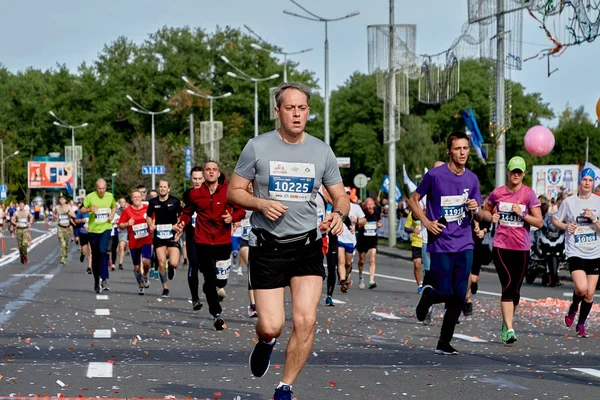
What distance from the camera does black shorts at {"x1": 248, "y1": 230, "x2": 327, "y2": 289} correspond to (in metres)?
6.75

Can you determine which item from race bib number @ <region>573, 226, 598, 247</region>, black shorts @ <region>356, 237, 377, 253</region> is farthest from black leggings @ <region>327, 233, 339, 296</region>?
race bib number @ <region>573, 226, 598, 247</region>

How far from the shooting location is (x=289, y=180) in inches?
264

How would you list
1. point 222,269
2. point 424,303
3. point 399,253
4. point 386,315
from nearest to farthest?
point 424,303 < point 222,269 < point 386,315 < point 399,253

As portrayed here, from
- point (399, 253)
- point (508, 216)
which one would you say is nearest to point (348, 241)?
point (508, 216)

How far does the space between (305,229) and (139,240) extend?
12.1m

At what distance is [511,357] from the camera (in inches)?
387

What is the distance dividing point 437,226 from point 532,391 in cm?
233

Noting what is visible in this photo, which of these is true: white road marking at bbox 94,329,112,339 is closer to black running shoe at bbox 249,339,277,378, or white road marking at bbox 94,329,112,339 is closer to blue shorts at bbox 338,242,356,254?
black running shoe at bbox 249,339,277,378

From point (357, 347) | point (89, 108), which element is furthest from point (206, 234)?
point (89, 108)

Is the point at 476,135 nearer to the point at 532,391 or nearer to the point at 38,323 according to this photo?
the point at 38,323

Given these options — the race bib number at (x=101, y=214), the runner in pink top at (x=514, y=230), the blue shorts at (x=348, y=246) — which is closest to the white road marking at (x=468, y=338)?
the runner in pink top at (x=514, y=230)

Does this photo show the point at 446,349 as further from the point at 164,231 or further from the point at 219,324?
the point at 164,231

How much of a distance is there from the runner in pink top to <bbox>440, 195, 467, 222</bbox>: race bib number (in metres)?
1.18

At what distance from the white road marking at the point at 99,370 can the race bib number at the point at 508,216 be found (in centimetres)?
413
